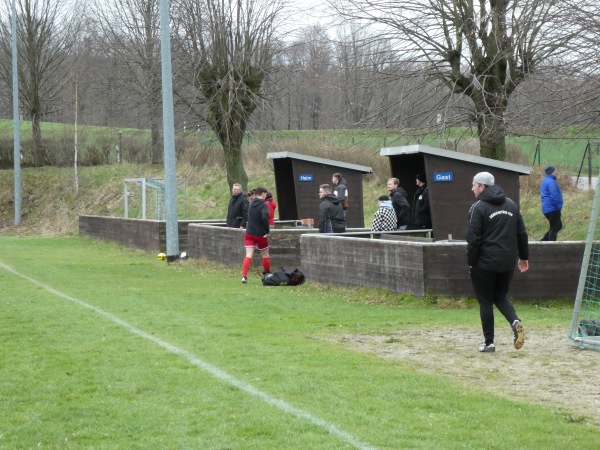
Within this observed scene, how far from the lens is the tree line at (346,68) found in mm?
23391

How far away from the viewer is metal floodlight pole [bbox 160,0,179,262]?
2530 centimetres

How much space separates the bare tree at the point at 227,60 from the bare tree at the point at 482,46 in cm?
918

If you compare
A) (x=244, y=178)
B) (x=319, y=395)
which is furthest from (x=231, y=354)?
(x=244, y=178)

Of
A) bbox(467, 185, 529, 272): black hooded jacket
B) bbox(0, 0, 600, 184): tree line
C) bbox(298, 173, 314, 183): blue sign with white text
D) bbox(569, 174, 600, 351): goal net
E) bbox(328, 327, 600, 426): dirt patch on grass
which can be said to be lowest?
bbox(328, 327, 600, 426): dirt patch on grass

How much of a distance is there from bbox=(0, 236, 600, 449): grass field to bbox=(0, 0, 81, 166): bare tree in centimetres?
4500

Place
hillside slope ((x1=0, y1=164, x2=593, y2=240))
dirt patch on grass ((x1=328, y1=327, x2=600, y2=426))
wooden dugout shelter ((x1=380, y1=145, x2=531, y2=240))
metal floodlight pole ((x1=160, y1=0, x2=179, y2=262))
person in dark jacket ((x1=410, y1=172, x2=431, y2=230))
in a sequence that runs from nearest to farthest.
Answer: dirt patch on grass ((x1=328, y1=327, x2=600, y2=426)) → wooden dugout shelter ((x1=380, y1=145, x2=531, y2=240)) → person in dark jacket ((x1=410, y1=172, x2=431, y2=230)) → metal floodlight pole ((x1=160, y1=0, x2=179, y2=262)) → hillside slope ((x1=0, y1=164, x2=593, y2=240))

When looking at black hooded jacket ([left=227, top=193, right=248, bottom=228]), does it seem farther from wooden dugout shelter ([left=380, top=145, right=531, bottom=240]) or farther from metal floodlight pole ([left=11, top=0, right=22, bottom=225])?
metal floodlight pole ([left=11, top=0, right=22, bottom=225])

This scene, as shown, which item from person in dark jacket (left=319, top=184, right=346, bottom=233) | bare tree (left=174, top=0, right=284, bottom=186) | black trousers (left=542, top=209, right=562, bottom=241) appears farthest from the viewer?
bare tree (left=174, top=0, right=284, bottom=186)

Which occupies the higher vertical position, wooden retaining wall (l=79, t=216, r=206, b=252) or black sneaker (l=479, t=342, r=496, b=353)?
wooden retaining wall (l=79, t=216, r=206, b=252)

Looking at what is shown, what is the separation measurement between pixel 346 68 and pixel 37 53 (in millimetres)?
36657

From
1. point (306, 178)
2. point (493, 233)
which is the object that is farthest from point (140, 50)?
point (493, 233)

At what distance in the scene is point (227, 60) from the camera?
115ft

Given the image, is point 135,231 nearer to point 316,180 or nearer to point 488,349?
point 316,180

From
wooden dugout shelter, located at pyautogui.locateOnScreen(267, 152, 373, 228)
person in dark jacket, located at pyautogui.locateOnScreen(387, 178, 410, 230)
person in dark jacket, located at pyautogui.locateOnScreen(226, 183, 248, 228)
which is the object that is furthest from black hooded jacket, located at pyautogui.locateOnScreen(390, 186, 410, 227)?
wooden dugout shelter, located at pyautogui.locateOnScreen(267, 152, 373, 228)
